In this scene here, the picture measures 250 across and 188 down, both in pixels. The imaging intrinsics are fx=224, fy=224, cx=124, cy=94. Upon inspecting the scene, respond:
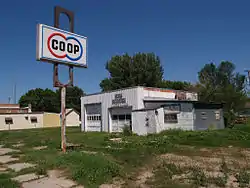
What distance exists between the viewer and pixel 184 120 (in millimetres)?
19875

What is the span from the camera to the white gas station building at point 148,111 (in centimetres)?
1953

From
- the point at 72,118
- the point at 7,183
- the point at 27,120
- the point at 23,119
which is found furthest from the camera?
the point at 72,118

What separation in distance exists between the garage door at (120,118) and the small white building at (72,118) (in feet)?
96.5

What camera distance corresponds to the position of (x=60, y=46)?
1161 cm

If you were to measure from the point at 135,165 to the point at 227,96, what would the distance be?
24.5 m

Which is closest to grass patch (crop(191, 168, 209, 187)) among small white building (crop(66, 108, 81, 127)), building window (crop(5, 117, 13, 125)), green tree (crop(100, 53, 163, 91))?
green tree (crop(100, 53, 163, 91))

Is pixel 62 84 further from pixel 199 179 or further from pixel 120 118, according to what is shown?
Answer: pixel 120 118

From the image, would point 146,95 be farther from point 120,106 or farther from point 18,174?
point 18,174

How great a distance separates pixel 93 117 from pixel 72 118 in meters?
26.9

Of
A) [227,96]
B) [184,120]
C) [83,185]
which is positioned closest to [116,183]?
[83,185]

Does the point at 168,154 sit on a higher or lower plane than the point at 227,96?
lower

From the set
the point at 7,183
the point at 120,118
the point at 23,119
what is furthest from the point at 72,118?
the point at 7,183

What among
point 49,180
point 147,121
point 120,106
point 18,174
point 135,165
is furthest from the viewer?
point 120,106

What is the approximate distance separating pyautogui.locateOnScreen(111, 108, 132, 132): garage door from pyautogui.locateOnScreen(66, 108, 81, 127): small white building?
29.4m
